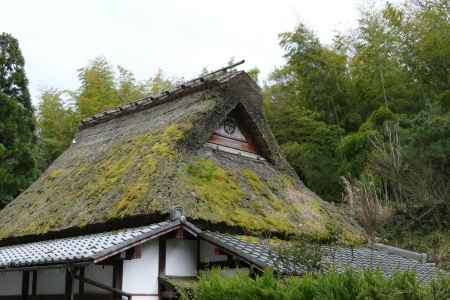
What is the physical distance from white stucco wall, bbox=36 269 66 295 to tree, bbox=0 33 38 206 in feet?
26.1

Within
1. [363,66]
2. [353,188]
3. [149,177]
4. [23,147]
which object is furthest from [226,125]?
[363,66]

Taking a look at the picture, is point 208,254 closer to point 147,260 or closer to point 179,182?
point 147,260

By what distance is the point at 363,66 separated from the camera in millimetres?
19109

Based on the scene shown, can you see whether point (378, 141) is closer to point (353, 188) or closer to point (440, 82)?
point (353, 188)

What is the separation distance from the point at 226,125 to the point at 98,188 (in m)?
2.99

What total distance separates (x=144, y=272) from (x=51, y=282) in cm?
217

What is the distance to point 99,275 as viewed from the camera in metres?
8.13

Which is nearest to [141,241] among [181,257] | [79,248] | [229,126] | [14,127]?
[79,248]

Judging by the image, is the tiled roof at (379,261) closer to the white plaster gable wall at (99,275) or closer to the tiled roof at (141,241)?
the tiled roof at (141,241)

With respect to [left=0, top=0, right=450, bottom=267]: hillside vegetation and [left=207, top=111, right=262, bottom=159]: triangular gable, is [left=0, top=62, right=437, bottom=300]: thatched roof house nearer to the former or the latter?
[left=207, top=111, right=262, bottom=159]: triangular gable

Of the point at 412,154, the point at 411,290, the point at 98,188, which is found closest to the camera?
the point at 411,290

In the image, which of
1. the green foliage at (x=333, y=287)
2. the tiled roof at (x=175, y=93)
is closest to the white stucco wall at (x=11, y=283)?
the green foliage at (x=333, y=287)

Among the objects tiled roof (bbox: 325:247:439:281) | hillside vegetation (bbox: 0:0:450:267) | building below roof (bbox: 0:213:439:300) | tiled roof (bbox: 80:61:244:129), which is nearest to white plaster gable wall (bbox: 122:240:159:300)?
building below roof (bbox: 0:213:439:300)

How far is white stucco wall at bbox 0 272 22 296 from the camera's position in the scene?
9562 millimetres
